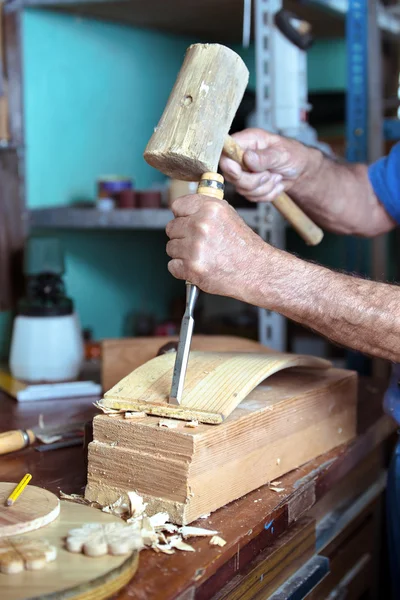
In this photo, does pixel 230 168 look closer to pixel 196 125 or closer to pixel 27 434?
pixel 196 125

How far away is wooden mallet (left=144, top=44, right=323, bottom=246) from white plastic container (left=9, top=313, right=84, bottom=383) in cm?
77

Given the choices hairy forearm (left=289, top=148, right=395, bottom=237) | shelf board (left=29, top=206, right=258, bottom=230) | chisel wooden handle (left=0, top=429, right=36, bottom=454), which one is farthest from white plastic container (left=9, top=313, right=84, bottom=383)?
hairy forearm (left=289, top=148, right=395, bottom=237)

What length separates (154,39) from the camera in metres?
2.55

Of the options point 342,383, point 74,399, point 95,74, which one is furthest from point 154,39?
point 342,383

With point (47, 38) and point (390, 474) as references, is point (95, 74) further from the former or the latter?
point (390, 474)

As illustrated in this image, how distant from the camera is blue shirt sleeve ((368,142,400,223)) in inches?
60.9

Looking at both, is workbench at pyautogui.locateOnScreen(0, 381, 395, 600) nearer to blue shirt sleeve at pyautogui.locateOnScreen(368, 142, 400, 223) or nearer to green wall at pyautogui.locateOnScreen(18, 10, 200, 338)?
blue shirt sleeve at pyautogui.locateOnScreen(368, 142, 400, 223)

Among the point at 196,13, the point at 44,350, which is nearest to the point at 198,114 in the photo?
the point at 44,350

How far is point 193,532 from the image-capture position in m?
0.85

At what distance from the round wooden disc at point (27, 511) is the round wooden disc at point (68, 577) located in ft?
0.04

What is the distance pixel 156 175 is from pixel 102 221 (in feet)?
2.21

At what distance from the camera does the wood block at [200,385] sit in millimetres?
924

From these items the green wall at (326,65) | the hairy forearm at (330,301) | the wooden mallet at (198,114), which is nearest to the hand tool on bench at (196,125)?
the wooden mallet at (198,114)

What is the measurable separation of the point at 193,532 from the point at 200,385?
198 mm
